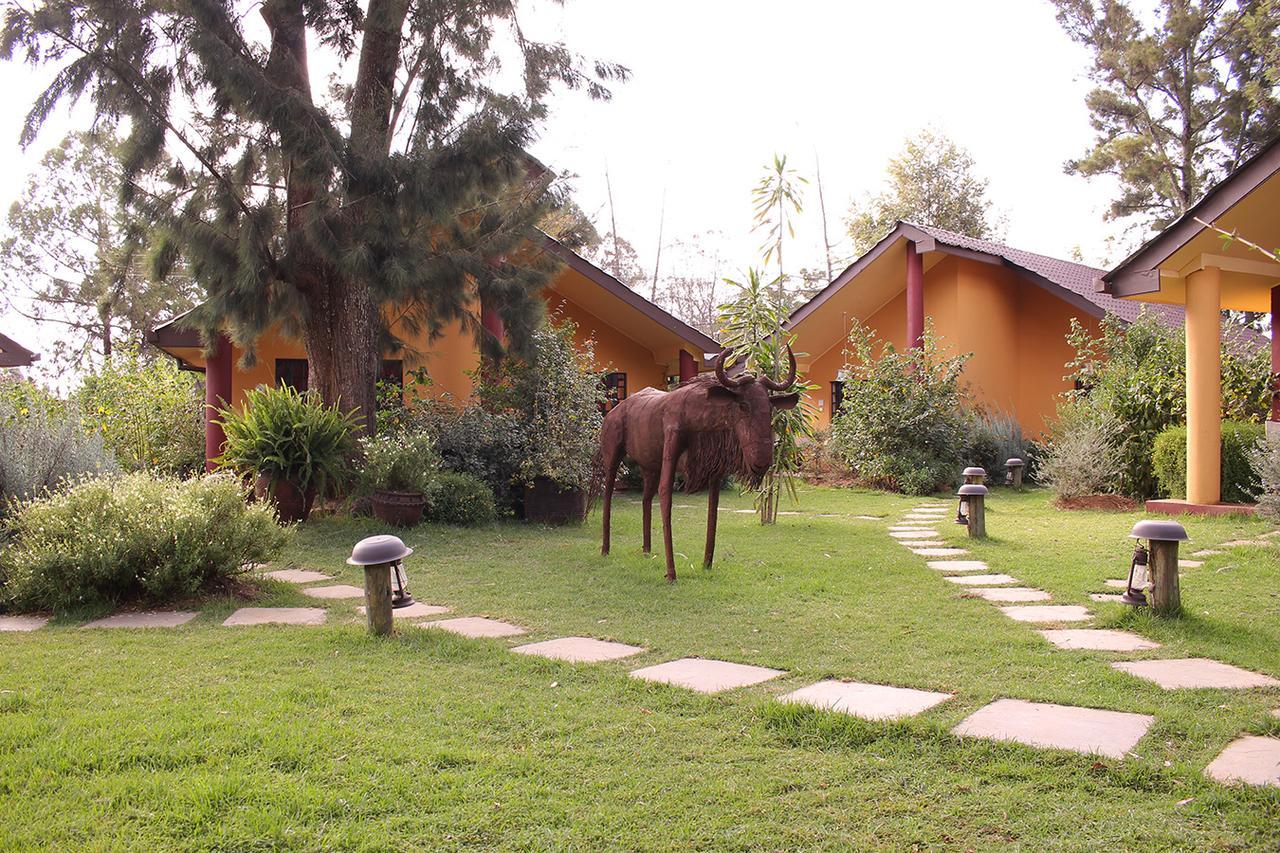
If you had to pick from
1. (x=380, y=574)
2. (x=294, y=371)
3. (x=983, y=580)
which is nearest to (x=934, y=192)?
(x=294, y=371)

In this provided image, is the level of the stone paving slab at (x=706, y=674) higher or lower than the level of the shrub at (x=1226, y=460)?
lower

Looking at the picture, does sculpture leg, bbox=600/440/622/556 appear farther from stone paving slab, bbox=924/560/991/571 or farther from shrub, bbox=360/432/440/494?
stone paving slab, bbox=924/560/991/571

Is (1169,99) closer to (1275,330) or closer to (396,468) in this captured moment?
(1275,330)

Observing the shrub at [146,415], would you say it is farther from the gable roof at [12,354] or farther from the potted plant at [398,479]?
the potted plant at [398,479]

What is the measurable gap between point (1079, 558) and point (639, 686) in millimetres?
5178

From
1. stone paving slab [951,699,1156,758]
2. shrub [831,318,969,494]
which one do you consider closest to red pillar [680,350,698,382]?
shrub [831,318,969,494]

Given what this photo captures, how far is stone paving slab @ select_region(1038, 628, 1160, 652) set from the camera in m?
4.58

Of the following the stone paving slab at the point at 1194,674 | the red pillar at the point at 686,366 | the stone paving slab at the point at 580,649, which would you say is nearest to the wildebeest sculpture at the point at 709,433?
the stone paving slab at the point at 580,649

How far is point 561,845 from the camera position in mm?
2490

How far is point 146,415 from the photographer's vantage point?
13500mm

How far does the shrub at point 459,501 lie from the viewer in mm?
9984

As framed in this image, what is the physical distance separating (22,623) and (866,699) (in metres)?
5.20

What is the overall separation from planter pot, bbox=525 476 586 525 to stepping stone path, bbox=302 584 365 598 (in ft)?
13.7

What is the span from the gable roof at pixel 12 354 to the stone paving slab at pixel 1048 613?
44.4ft
